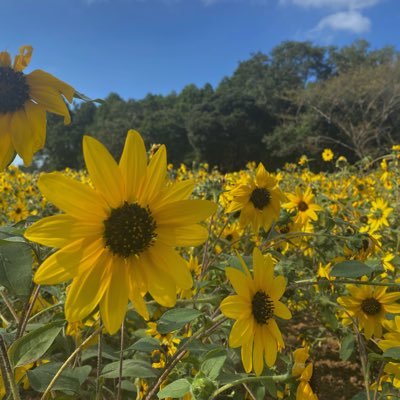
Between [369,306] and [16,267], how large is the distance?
3.12ft

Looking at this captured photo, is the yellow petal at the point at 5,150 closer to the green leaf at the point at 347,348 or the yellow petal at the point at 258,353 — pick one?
the yellow petal at the point at 258,353

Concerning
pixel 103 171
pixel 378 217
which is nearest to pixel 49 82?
pixel 103 171

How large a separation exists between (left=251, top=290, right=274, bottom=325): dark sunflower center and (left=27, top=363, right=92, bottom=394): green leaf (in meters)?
0.36

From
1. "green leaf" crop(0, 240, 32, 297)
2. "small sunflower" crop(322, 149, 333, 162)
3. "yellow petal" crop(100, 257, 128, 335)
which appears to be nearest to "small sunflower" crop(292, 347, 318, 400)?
"yellow petal" crop(100, 257, 128, 335)

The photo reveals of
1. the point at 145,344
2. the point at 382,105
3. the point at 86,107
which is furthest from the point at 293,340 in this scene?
the point at 86,107

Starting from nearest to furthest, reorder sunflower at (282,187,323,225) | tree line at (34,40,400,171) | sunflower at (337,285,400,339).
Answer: sunflower at (337,285,400,339), sunflower at (282,187,323,225), tree line at (34,40,400,171)

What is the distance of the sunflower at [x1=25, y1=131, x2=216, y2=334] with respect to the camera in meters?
0.61

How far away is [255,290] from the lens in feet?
2.89

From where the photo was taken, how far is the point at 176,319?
2.53 ft

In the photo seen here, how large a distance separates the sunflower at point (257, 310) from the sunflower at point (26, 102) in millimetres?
433

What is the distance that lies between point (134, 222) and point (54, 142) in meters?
28.7

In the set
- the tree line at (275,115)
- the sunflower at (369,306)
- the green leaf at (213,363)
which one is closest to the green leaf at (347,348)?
the sunflower at (369,306)

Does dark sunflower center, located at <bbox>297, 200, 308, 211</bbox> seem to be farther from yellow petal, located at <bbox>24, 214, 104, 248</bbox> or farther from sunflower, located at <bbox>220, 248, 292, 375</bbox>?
yellow petal, located at <bbox>24, 214, 104, 248</bbox>

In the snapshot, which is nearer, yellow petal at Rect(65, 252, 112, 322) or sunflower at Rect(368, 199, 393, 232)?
yellow petal at Rect(65, 252, 112, 322)
